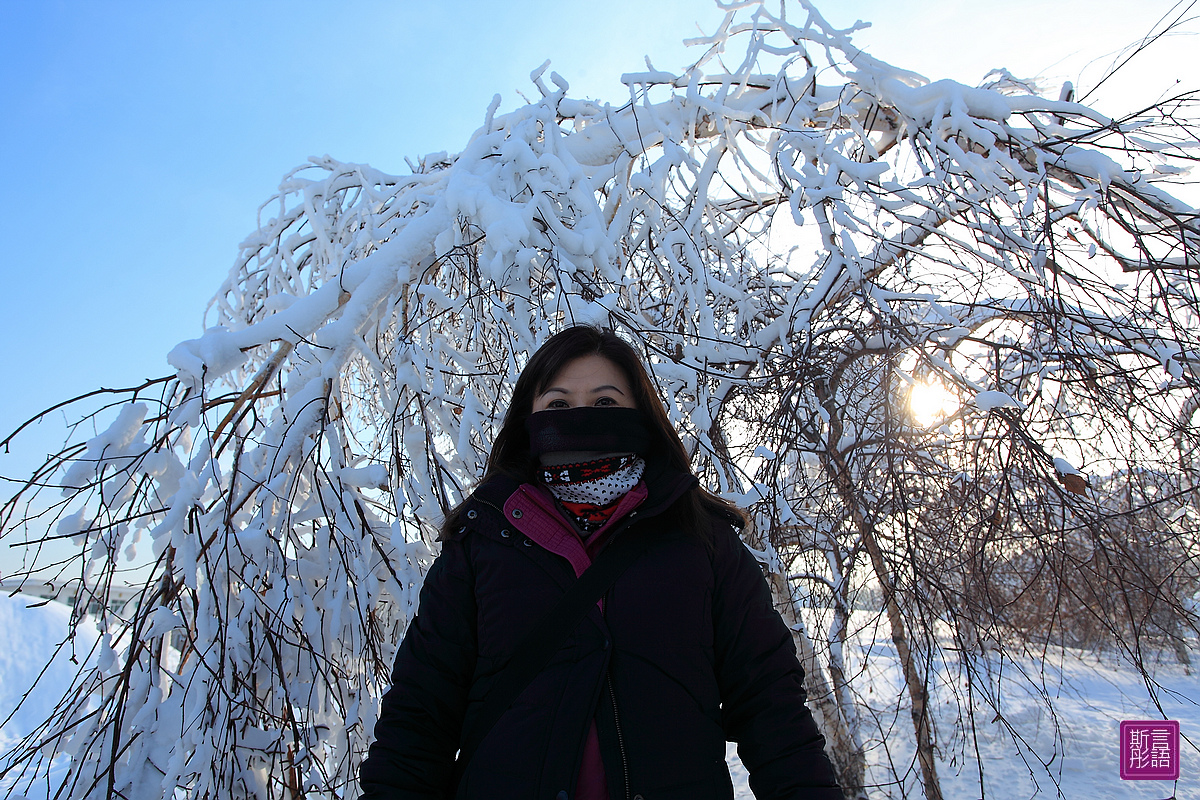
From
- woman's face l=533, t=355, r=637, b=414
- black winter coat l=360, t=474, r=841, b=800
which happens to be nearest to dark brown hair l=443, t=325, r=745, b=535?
woman's face l=533, t=355, r=637, b=414

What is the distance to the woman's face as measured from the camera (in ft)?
4.82

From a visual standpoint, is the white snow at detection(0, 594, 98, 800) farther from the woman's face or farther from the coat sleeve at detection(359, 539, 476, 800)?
the woman's face

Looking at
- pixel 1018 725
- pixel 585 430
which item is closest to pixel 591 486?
pixel 585 430

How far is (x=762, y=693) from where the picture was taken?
120 cm

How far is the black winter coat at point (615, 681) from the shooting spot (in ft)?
3.65

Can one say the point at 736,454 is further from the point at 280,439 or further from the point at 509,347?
the point at 280,439

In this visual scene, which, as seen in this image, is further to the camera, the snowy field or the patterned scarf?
the snowy field

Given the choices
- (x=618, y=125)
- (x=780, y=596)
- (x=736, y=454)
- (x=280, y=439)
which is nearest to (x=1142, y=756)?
(x=780, y=596)

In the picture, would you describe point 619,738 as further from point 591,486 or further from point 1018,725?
point 1018,725

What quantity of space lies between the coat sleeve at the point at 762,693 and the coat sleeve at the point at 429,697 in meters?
0.48

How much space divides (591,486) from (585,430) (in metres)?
0.12

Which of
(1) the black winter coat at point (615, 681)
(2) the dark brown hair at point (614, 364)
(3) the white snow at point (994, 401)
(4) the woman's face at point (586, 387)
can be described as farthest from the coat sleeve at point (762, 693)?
(3) the white snow at point (994, 401)

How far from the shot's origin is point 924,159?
2.38 metres

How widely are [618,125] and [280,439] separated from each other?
1.58 metres
